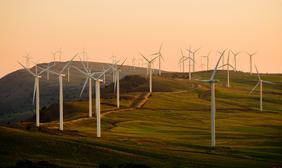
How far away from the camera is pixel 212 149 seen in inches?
3420

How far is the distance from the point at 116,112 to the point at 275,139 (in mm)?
62836

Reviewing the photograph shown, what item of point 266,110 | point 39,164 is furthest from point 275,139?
point 266,110

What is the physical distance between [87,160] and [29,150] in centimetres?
619

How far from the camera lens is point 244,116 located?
167 m

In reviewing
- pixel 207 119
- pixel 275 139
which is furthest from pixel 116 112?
pixel 275 139

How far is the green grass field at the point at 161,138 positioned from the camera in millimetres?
67312

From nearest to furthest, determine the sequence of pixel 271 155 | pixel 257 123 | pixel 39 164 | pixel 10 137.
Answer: pixel 39 164, pixel 10 137, pixel 271 155, pixel 257 123

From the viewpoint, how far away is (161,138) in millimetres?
108688

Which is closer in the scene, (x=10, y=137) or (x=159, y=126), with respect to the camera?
(x=10, y=137)

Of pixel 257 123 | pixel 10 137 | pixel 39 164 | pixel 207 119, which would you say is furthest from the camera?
pixel 207 119

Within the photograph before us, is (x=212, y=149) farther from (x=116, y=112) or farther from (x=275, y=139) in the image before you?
(x=116, y=112)

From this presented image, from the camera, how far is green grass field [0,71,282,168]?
2650 inches

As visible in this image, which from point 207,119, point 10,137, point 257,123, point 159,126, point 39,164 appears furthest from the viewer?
point 207,119

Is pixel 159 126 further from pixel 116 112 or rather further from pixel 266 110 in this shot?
pixel 266 110
